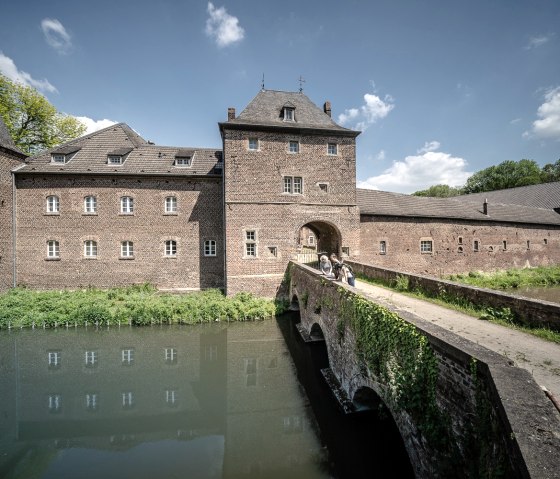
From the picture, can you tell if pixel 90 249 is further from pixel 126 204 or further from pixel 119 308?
pixel 119 308

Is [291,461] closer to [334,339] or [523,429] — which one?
[334,339]

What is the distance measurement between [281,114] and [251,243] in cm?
733

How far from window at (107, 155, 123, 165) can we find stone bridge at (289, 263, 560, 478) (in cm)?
1589

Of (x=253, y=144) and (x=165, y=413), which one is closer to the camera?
(x=165, y=413)

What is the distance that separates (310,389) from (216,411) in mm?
2622

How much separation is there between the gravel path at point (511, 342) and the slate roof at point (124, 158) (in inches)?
535

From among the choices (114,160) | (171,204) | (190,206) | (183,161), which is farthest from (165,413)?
(114,160)

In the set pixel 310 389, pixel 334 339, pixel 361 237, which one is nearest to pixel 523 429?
pixel 334 339

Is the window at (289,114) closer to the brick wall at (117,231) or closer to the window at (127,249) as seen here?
the brick wall at (117,231)

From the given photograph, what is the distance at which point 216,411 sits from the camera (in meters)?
7.42

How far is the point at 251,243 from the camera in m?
14.9

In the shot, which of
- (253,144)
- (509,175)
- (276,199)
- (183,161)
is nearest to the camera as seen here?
(253,144)

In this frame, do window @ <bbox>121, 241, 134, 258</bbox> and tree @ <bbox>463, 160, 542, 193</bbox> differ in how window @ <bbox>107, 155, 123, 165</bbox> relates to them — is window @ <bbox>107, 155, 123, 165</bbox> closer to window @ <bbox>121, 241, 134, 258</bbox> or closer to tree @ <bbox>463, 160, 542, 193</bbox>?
window @ <bbox>121, 241, 134, 258</bbox>

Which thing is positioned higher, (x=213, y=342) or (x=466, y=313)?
(x=466, y=313)
